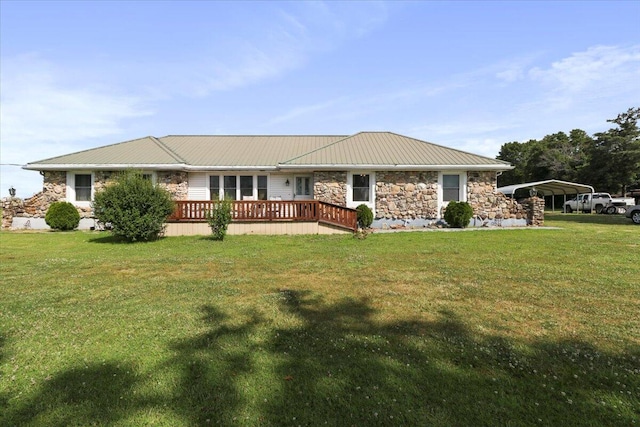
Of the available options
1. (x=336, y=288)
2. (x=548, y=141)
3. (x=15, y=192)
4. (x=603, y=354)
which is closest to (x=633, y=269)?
(x=603, y=354)

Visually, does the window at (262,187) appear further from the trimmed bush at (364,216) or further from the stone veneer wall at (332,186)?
the trimmed bush at (364,216)

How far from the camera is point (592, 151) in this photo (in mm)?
36625

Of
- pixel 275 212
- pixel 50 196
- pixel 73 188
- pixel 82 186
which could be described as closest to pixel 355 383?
pixel 275 212

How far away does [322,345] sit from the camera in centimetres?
353

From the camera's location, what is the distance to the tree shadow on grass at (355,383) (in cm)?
242

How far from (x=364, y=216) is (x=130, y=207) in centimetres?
911

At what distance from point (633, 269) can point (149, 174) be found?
17421 mm

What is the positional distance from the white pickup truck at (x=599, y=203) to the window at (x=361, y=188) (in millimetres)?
24958

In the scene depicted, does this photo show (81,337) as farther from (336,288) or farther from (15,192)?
(15,192)

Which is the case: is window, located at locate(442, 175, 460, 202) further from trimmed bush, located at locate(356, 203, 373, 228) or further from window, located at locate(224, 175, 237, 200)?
window, located at locate(224, 175, 237, 200)

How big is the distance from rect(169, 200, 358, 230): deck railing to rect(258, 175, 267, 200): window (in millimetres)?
3080

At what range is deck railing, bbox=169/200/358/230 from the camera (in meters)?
13.8

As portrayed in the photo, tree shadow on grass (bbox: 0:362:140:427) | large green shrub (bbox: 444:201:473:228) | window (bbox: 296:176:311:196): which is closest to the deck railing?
window (bbox: 296:176:311:196)

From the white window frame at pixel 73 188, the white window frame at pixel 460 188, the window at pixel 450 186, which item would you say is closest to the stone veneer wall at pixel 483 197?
the white window frame at pixel 460 188
